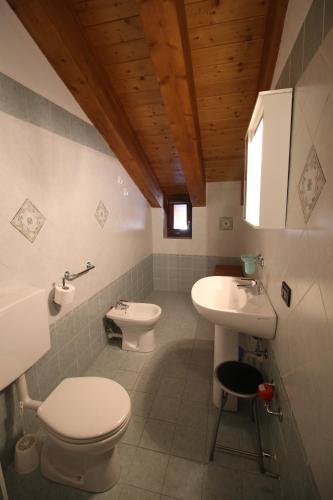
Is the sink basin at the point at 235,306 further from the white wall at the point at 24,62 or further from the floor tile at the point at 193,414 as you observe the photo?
the white wall at the point at 24,62

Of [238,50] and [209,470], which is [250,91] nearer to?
[238,50]

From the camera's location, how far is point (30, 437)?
1.27 m

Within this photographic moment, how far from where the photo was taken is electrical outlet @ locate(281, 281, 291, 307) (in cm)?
99

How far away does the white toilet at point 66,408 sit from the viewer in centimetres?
104

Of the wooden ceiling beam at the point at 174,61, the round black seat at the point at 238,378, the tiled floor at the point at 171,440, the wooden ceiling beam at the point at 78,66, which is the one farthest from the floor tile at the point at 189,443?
the wooden ceiling beam at the point at 78,66

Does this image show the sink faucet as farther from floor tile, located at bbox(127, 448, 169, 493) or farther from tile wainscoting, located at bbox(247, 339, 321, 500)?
tile wainscoting, located at bbox(247, 339, 321, 500)

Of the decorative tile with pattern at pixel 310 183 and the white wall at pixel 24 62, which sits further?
the white wall at pixel 24 62

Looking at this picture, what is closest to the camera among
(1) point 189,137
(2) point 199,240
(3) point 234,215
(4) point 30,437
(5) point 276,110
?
(5) point 276,110

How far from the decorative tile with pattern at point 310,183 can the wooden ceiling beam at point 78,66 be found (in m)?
1.39

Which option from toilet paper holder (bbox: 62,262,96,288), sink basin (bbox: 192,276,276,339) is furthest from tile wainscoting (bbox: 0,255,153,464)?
sink basin (bbox: 192,276,276,339)

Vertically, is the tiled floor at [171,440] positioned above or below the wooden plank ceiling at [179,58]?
below

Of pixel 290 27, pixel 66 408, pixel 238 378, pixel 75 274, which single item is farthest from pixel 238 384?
pixel 290 27

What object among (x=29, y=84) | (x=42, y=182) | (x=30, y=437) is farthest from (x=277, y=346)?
(x=29, y=84)

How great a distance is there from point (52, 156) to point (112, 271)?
46.3 inches
